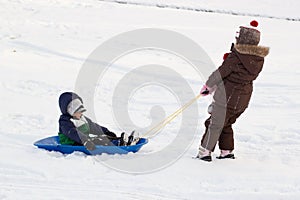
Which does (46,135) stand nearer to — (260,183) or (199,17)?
(260,183)

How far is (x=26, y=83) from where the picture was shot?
7.75 m

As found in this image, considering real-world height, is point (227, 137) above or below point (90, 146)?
above

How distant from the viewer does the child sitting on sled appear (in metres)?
5.27

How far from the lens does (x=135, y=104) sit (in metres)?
7.37

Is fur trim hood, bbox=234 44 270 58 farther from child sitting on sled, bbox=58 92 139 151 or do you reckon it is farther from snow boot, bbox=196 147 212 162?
child sitting on sled, bbox=58 92 139 151

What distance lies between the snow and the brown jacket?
64 cm

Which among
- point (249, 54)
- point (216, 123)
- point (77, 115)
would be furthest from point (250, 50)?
point (77, 115)

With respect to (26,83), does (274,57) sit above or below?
above

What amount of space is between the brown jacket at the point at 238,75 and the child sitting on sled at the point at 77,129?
105cm

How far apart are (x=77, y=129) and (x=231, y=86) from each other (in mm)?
1630

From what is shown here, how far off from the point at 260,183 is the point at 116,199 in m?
1.35

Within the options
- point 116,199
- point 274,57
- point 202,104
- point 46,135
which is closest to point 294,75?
point 274,57

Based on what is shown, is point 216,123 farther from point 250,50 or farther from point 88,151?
point 88,151

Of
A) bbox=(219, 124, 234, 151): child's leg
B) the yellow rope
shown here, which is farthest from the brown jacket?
the yellow rope
